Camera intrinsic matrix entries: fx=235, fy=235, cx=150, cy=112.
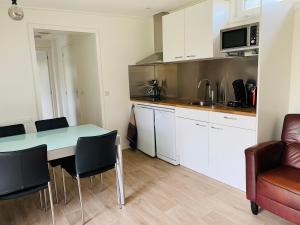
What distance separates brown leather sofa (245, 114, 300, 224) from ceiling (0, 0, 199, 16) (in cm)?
229

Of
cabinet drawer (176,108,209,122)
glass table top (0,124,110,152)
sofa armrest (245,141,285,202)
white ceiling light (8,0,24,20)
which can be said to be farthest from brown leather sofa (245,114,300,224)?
white ceiling light (8,0,24,20)

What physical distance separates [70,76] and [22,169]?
3802mm

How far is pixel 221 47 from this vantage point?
2.76 meters

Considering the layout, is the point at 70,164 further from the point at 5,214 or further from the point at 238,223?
the point at 238,223

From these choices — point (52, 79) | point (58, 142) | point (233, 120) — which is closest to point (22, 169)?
point (58, 142)

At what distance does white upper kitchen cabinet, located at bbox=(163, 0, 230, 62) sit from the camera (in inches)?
111

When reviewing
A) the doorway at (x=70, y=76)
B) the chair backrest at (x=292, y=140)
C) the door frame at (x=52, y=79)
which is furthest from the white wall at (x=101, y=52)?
the chair backrest at (x=292, y=140)

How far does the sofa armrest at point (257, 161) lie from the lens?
6.91ft

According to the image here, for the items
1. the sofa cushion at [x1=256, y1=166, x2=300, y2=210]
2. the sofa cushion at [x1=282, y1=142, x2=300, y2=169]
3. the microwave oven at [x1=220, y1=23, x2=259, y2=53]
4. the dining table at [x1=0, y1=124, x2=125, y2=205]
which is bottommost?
the sofa cushion at [x1=256, y1=166, x2=300, y2=210]

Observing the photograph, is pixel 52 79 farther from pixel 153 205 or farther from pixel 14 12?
pixel 153 205

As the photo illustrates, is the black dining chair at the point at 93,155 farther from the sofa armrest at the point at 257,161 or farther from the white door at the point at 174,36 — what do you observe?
the white door at the point at 174,36

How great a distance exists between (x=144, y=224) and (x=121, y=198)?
0.41 m

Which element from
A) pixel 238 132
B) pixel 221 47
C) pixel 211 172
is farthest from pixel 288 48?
pixel 211 172

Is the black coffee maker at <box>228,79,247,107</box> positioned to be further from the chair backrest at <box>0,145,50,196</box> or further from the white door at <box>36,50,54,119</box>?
the white door at <box>36,50,54,119</box>
